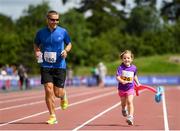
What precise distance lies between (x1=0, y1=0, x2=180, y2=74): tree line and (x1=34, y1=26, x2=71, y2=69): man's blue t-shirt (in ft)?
213

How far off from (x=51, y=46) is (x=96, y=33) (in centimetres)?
11812

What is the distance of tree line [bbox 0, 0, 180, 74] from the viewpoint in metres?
85.1

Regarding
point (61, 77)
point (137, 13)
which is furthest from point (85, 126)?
point (137, 13)

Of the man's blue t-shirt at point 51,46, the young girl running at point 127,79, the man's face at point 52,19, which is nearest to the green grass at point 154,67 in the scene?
the young girl running at point 127,79

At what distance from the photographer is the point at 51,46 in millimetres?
13906

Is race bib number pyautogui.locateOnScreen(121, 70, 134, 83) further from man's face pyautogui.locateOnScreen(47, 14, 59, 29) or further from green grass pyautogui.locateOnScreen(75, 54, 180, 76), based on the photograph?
green grass pyautogui.locateOnScreen(75, 54, 180, 76)

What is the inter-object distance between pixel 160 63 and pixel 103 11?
2045 inches

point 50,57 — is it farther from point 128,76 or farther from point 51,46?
point 128,76

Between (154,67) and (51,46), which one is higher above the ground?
(154,67)

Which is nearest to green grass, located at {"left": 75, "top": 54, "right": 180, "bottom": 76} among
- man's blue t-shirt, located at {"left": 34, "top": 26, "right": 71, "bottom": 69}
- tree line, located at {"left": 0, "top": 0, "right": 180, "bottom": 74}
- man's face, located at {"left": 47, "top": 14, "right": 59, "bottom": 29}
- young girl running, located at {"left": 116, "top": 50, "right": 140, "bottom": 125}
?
tree line, located at {"left": 0, "top": 0, "right": 180, "bottom": 74}

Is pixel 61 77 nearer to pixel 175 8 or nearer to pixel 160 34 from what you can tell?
pixel 160 34

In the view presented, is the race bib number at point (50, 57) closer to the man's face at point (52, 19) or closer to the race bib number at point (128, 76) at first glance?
the man's face at point (52, 19)

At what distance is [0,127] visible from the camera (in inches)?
521

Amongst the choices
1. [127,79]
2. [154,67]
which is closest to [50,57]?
[127,79]
